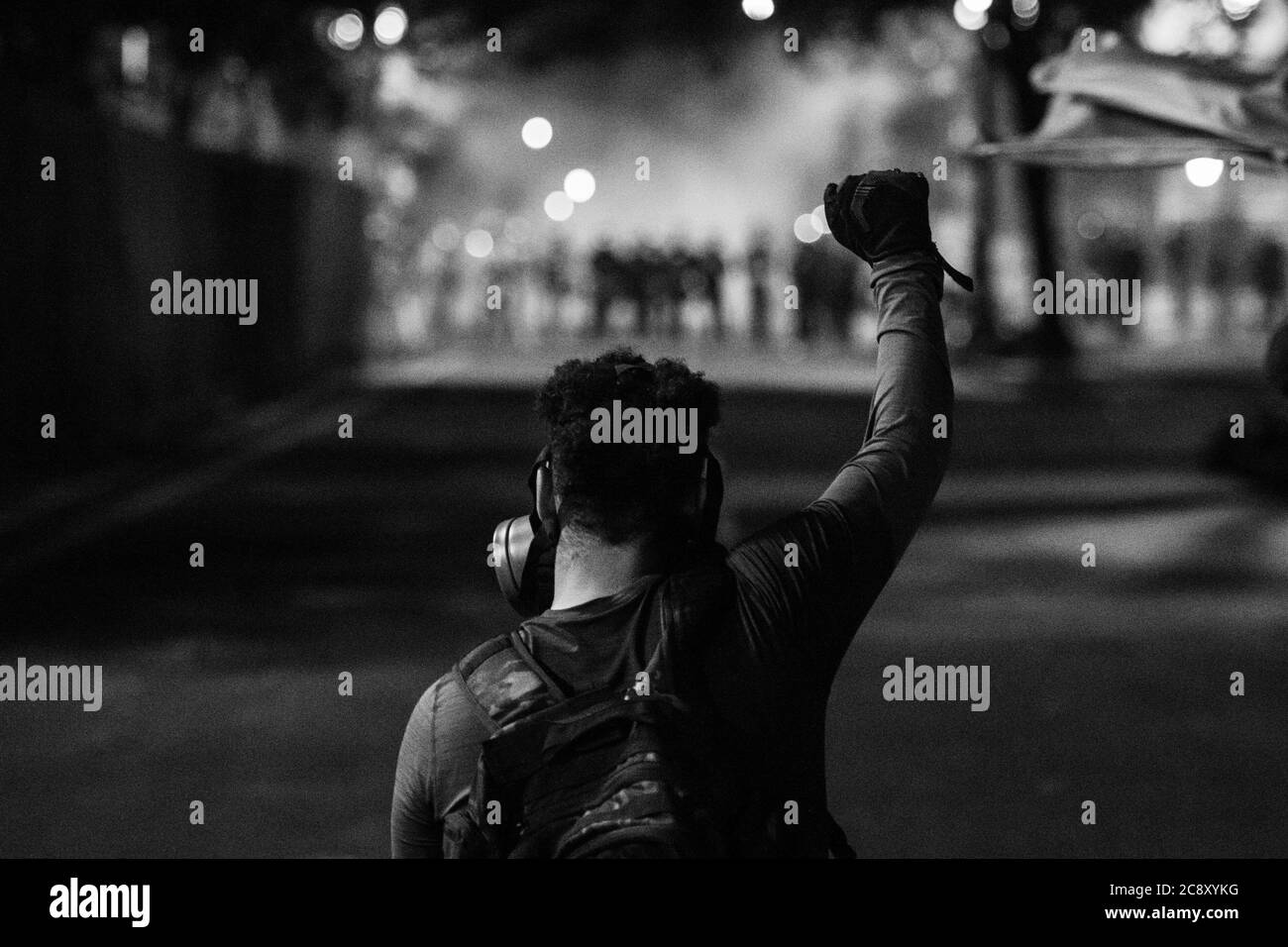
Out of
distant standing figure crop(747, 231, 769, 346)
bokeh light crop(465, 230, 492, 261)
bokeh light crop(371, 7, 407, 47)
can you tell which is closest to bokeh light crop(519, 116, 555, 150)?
bokeh light crop(465, 230, 492, 261)

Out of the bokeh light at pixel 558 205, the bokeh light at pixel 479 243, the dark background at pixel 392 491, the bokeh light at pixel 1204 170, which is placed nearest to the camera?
the bokeh light at pixel 1204 170

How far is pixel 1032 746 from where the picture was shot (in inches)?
288

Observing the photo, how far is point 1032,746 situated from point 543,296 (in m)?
35.7

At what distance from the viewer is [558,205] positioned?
99438mm

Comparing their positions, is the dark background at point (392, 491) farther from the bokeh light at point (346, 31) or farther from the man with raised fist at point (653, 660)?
the man with raised fist at point (653, 660)

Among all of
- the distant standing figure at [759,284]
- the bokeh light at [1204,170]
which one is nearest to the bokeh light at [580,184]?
the distant standing figure at [759,284]

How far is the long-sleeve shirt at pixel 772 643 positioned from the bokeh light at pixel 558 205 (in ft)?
300

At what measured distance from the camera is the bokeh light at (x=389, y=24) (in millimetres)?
22688

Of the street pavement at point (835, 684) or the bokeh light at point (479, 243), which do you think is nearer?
the street pavement at point (835, 684)

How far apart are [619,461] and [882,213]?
0.59m

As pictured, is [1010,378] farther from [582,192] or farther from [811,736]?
[582,192]

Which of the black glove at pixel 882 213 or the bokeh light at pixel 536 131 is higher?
the bokeh light at pixel 536 131

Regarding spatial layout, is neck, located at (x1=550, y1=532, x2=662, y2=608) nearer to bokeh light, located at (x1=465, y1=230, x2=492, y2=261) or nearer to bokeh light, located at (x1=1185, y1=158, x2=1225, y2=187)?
bokeh light, located at (x1=1185, y1=158, x2=1225, y2=187)
